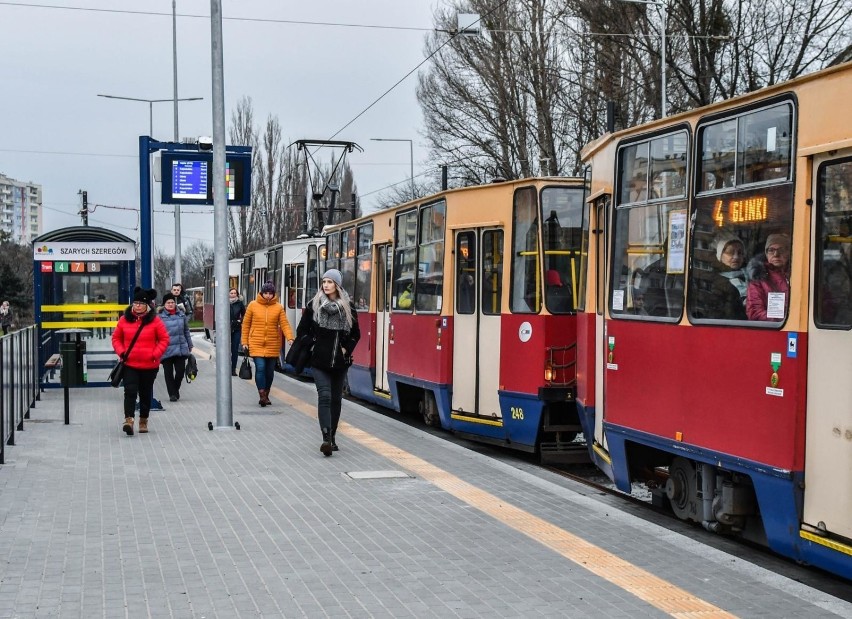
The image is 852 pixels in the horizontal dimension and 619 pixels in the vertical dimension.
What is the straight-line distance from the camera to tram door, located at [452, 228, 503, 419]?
12.7 meters

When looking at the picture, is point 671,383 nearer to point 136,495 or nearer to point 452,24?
point 136,495

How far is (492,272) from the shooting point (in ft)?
42.1

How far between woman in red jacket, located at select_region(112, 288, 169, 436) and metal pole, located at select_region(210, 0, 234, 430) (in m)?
0.93

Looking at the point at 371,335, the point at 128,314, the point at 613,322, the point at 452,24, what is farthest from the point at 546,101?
the point at 613,322

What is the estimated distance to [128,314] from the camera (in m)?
13.3

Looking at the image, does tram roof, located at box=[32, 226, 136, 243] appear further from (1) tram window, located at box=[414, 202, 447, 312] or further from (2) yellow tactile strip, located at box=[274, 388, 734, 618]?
(2) yellow tactile strip, located at box=[274, 388, 734, 618]

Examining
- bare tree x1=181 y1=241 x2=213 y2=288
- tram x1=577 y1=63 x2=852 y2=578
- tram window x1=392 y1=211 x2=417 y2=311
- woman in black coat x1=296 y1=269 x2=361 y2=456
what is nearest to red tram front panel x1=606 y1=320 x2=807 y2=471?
tram x1=577 y1=63 x2=852 y2=578

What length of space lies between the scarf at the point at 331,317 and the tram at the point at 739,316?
3.06 meters

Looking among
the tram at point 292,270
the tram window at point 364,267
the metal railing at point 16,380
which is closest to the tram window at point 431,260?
the tram window at point 364,267

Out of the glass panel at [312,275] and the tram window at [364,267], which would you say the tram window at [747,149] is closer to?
the tram window at [364,267]

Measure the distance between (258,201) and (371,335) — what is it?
135 ft

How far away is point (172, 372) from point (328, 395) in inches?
267

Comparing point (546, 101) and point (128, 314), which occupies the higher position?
point (546, 101)

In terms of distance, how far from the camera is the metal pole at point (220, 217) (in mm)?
14078
